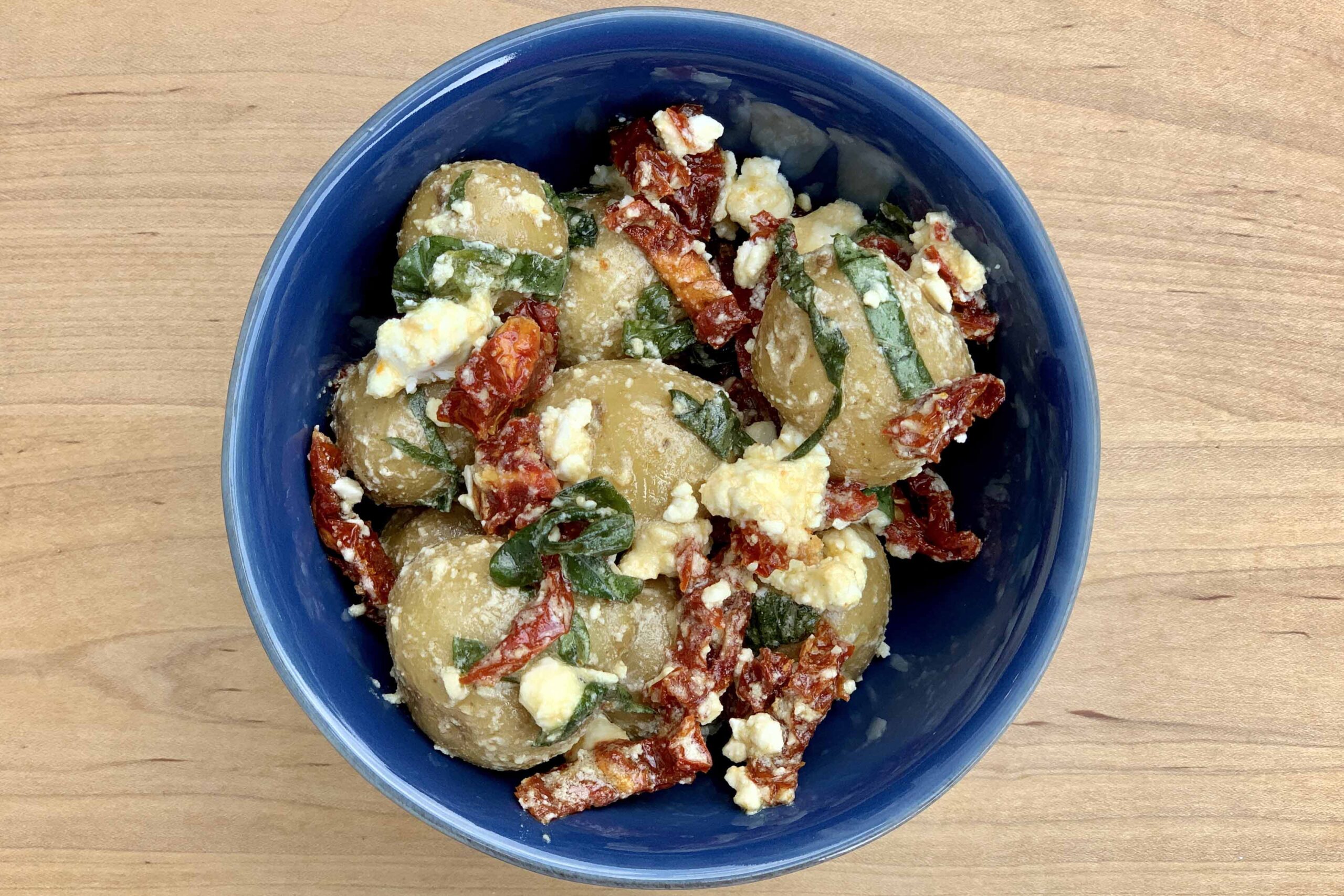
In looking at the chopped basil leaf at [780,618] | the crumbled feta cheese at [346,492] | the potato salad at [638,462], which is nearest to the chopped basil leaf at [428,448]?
the potato salad at [638,462]

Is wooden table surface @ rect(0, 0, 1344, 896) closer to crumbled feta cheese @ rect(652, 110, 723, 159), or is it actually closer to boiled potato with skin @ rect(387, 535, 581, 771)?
crumbled feta cheese @ rect(652, 110, 723, 159)

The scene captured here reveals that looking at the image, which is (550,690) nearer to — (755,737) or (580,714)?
(580,714)

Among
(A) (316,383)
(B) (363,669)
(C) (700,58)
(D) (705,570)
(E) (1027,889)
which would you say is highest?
(C) (700,58)

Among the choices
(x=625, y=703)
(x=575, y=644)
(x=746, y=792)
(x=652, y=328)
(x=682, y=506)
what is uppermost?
(x=652, y=328)

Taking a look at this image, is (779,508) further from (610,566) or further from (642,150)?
(642,150)

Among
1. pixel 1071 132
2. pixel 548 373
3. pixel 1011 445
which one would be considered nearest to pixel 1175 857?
pixel 1011 445

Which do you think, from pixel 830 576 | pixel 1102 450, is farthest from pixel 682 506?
pixel 1102 450
